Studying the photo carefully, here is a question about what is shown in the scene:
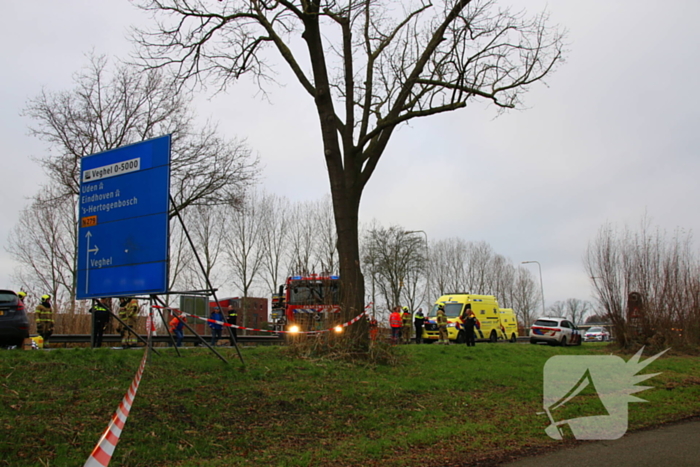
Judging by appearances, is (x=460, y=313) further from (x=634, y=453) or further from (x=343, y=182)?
(x=634, y=453)

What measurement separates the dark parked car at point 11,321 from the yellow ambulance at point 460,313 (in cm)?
1861

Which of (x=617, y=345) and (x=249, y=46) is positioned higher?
(x=249, y=46)

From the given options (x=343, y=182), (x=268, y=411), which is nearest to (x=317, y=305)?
(x=343, y=182)

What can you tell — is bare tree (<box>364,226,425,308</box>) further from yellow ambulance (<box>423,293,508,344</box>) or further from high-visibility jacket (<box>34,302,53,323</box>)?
high-visibility jacket (<box>34,302,53,323</box>)

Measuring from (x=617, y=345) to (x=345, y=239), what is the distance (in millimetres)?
15023

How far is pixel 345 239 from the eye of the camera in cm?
1484

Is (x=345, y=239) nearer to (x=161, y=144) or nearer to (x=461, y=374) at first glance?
(x=461, y=374)

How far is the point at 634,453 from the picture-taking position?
24.0ft

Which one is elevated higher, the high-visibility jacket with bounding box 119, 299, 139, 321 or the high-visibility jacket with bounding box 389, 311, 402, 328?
the high-visibility jacket with bounding box 119, 299, 139, 321

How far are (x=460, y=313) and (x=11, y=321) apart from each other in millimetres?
21552

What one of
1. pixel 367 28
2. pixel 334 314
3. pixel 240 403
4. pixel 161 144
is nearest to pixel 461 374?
pixel 334 314

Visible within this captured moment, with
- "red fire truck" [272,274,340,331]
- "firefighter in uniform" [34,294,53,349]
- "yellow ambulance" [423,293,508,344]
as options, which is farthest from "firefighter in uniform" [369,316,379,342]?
"yellow ambulance" [423,293,508,344]

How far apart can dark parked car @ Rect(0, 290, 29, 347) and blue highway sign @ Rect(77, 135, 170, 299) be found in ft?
11.9

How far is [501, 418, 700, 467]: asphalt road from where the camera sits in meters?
6.81
